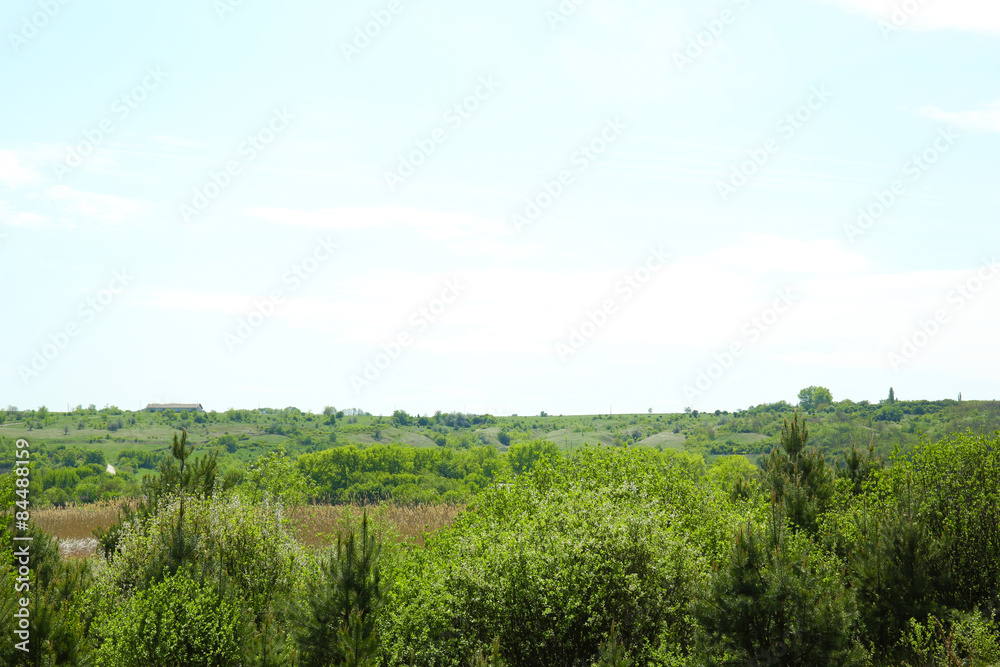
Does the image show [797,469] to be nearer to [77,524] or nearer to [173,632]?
[173,632]

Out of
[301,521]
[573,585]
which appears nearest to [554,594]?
[573,585]

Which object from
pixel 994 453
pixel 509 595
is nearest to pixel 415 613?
pixel 509 595

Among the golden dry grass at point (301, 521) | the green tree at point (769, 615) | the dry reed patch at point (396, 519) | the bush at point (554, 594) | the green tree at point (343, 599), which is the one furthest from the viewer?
the dry reed patch at point (396, 519)

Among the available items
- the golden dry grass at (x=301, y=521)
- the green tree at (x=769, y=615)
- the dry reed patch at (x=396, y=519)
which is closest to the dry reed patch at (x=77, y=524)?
the golden dry grass at (x=301, y=521)

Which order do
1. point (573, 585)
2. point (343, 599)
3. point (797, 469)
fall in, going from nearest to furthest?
1. point (343, 599)
2. point (573, 585)
3. point (797, 469)

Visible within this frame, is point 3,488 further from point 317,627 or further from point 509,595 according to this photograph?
point 509,595

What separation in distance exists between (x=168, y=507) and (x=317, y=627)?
15127mm

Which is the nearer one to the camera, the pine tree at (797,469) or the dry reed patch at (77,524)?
the pine tree at (797,469)

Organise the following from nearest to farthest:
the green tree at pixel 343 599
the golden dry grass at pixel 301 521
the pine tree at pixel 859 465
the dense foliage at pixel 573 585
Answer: the dense foliage at pixel 573 585 → the green tree at pixel 343 599 → the pine tree at pixel 859 465 → the golden dry grass at pixel 301 521

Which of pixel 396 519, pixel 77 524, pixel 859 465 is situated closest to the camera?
pixel 859 465

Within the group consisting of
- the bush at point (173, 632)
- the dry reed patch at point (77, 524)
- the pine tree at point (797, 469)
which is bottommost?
the dry reed patch at point (77, 524)

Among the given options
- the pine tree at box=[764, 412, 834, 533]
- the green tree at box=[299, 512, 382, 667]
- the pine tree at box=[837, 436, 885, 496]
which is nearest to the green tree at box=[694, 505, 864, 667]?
the green tree at box=[299, 512, 382, 667]

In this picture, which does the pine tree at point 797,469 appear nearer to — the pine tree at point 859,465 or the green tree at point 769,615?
the pine tree at point 859,465

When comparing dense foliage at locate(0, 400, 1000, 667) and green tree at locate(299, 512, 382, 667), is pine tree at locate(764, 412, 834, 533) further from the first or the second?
green tree at locate(299, 512, 382, 667)
